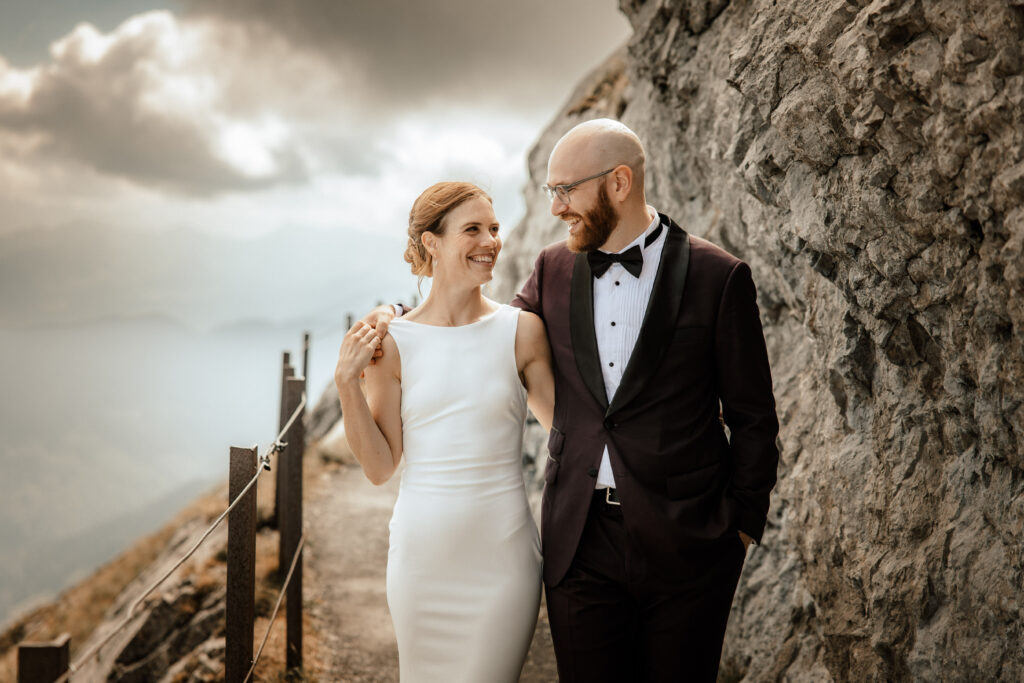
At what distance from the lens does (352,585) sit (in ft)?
22.7

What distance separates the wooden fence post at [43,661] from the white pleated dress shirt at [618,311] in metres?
1.61

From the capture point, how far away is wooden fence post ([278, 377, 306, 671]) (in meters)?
4.88

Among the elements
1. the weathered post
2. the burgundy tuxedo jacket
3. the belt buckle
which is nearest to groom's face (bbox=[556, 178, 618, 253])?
the burgundy tuxedo jacket

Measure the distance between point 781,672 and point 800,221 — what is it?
243 cm

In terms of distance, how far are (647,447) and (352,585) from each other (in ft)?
17.4

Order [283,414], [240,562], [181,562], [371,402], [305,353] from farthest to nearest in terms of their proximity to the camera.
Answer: [305,353] → [283,414] → [240,562] → [371,402] → [181,562]

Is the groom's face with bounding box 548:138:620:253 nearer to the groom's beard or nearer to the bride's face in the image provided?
the groom's beard

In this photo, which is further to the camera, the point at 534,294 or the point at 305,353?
the point at 305,353

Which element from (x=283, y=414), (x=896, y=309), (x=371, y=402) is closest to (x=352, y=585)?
(x=283, y=414)

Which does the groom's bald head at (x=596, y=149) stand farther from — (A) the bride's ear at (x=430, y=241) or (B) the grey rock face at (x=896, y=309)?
(B) the grey rock face at (x=896, y=309)

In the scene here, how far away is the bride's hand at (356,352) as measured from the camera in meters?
2.49

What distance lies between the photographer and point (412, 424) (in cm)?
271

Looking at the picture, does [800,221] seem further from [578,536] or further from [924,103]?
[578,536]

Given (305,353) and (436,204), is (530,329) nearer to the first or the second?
(436,204)
